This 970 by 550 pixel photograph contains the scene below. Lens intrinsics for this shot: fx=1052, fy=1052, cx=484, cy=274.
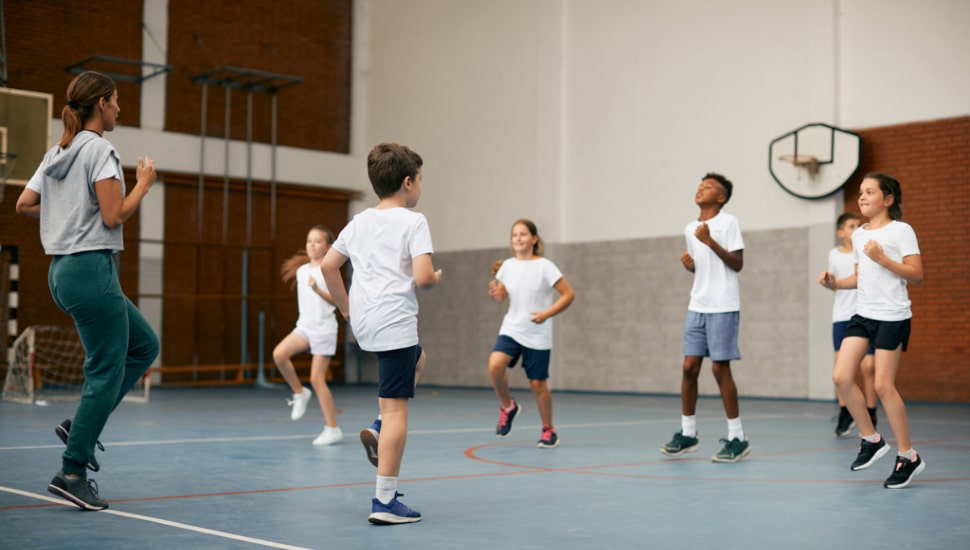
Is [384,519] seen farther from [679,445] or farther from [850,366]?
[679,445]

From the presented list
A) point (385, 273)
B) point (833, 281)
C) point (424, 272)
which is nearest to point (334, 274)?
point (385, 273)

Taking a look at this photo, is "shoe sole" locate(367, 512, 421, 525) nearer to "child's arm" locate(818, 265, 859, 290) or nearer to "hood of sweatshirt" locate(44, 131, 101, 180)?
"hood of sweatshirt" locate(44, 131, 101, 180)

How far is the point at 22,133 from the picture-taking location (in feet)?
46.5

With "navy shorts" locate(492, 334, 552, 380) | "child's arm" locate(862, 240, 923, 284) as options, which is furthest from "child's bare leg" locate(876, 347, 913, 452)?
"navy shorts" locate(492, 334, 552, 380)

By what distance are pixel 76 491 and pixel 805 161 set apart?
38.5ft

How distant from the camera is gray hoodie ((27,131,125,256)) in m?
4.67

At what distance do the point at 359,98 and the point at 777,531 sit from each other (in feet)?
57.3

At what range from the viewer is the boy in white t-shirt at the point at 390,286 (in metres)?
4.53

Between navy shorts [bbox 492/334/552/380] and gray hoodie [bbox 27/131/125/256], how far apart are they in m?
3.92

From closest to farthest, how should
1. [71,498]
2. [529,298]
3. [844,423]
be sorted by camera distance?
[71,498], [529,298], [844,423]

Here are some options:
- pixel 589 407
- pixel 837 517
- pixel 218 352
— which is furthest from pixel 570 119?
pixel 837 517

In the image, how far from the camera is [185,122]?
18.6m

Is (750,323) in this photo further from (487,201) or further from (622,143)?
(487,201)

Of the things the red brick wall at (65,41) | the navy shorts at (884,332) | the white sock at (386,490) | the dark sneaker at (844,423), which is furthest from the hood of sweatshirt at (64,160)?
the red brick wall at (65,41)
